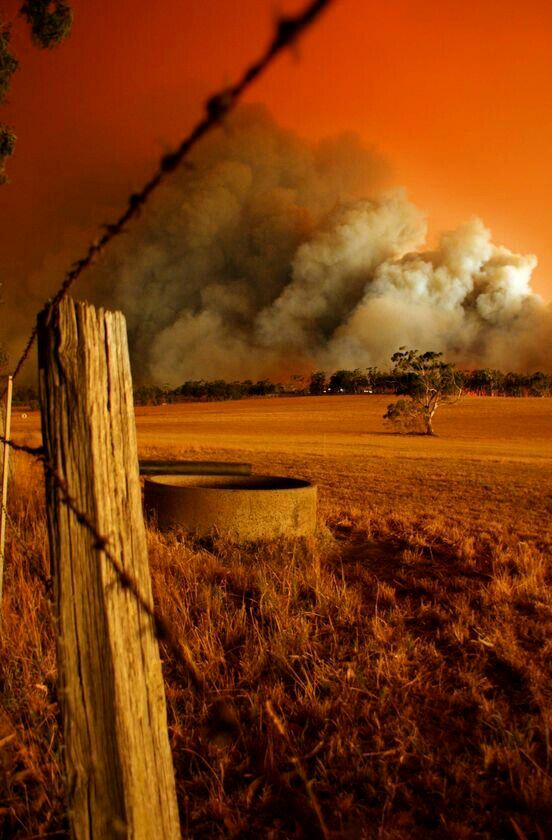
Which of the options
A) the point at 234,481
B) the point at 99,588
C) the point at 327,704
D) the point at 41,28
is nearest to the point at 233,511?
the point at 234,481

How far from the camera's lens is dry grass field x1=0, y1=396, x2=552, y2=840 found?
8.10ft

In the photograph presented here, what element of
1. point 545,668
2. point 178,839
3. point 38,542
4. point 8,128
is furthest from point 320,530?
point 8,128

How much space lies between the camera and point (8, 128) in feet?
31.3

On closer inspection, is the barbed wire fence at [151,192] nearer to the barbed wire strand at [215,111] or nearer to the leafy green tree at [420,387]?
the barbed wire strand at [215,111]

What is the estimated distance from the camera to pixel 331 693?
3.32 m

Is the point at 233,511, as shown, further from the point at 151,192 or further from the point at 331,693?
the point at 151,192

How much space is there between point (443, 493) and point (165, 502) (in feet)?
27.0

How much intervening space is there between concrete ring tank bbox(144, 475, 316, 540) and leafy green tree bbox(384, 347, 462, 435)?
130ft

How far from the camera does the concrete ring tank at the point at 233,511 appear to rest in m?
7.06

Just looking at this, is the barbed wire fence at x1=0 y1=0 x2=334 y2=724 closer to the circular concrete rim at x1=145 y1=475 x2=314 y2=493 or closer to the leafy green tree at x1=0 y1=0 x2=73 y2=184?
the circular concrete rim at x1=145 y1=475 x2=314 y2=493

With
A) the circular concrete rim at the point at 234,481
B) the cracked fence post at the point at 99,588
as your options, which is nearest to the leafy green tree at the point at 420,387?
the circular concrete rim at the point at 234,481

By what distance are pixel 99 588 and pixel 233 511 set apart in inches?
220

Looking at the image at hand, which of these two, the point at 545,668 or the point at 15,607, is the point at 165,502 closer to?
the point at 15,607

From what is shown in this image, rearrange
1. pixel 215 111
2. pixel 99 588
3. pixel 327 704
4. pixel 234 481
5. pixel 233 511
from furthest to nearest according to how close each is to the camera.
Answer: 1. pixel 234 481
2. pixel 233 511
3. pixel 327 704
4. pixel 99 588
5. pixel 215 111
